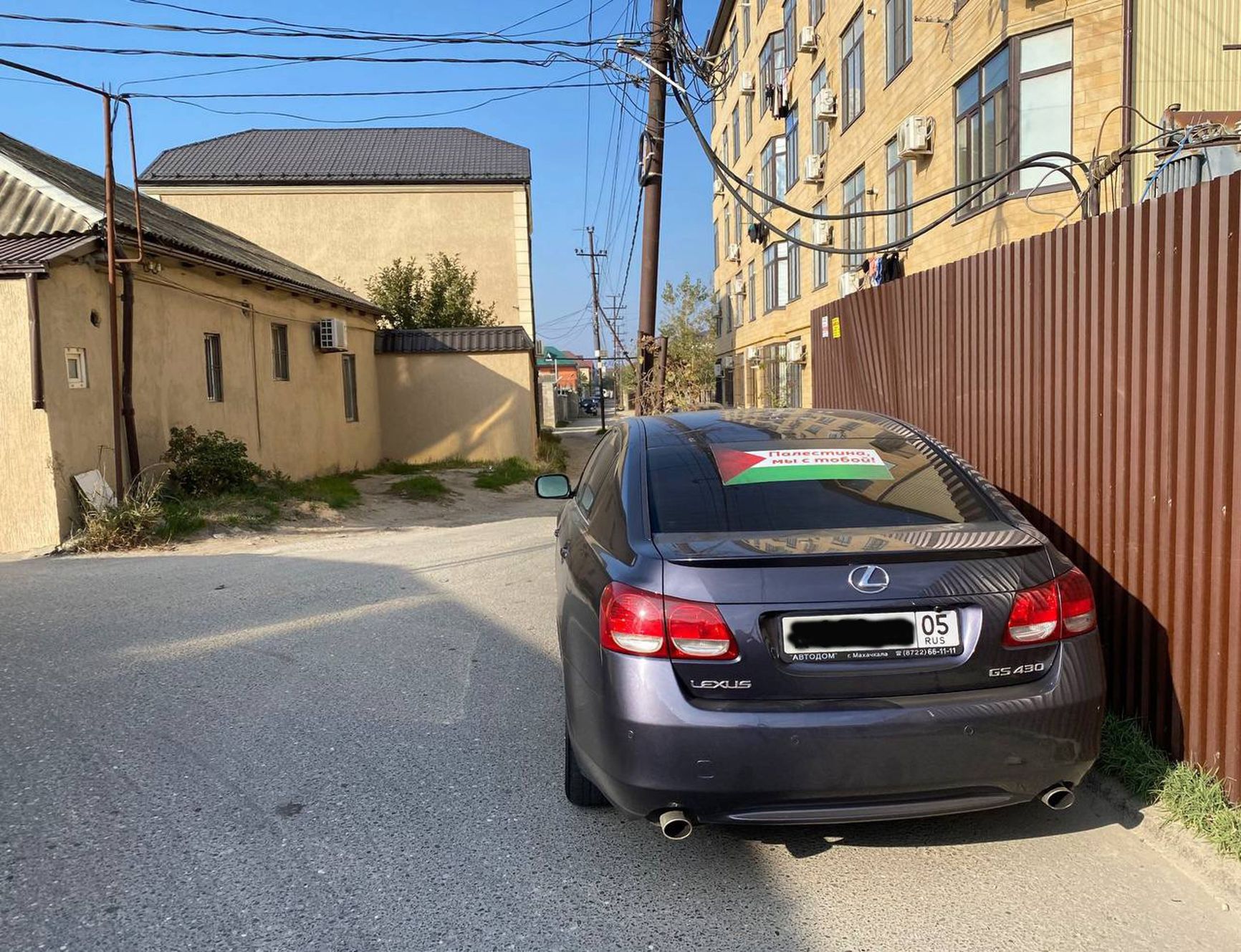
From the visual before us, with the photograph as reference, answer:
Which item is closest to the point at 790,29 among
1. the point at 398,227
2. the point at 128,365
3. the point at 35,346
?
the point at 398,227

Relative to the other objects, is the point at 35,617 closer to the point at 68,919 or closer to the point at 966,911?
the point at 68,919

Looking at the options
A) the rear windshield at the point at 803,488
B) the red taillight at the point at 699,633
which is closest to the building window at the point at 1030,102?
the rear windshield at the point at 803,488

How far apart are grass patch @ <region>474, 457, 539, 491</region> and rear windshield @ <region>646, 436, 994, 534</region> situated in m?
14.5

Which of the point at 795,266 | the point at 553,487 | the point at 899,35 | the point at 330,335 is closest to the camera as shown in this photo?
the point at 553,487

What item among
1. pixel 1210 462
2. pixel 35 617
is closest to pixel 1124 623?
pixel 1210 462

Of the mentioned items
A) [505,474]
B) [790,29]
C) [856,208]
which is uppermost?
[790,29]

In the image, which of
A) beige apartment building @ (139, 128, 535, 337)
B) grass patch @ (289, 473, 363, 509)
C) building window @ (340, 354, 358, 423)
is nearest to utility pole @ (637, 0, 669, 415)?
grass patch @ (289, 473, 363, 509)

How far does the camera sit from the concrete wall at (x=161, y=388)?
994cm

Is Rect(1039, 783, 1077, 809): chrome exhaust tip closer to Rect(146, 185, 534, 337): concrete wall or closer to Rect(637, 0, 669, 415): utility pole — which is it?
Rect(637, 0, 669, 415): utility pole

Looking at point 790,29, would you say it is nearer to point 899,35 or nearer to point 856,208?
point 856,208

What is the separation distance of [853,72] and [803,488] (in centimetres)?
1837

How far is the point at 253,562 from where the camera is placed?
366 inches

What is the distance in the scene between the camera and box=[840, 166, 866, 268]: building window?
1845 centimetres

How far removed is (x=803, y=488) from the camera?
332cm
